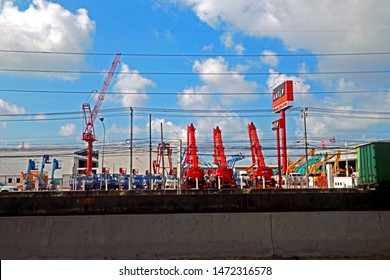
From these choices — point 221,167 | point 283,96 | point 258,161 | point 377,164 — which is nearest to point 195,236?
point 377,164

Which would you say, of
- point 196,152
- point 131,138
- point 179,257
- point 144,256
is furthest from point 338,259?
point 196,152

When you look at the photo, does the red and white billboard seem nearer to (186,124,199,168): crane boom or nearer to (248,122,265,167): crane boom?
(248,122,265,167): crane boom

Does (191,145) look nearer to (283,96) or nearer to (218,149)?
(218,149)

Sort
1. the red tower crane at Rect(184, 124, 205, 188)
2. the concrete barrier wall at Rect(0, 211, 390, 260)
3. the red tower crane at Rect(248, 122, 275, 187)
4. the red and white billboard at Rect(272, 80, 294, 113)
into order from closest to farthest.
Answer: the concrete barrier wall at Rect(0, 211, 390, 260) < the red tower crane at Rect(184, 124, 205, 188) < the red tower crane at Rect(248, 122, 275, 187) < the red and white billboard at Rect(272, 80, 294, 113)

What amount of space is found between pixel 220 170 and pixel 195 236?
109 feet

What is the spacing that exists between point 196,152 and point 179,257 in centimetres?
3400

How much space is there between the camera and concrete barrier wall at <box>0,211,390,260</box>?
955 centimetres

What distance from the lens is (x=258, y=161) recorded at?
147 feet

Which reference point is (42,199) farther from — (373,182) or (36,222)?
(373,182)

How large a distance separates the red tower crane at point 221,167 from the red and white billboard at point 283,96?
17673 millimetres

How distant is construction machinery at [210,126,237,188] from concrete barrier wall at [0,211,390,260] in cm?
3028

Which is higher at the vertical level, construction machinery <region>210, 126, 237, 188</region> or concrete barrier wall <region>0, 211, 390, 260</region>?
construction machinery <region>210, 126, 237, 188</region>

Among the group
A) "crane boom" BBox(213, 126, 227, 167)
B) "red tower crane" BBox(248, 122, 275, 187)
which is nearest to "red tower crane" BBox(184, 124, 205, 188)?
"crane boom" BBox(213, 126, 227, 167)

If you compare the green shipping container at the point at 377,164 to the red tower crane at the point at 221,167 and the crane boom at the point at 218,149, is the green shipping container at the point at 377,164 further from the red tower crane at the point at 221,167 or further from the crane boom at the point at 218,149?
the crane boom at the point at 218,149
